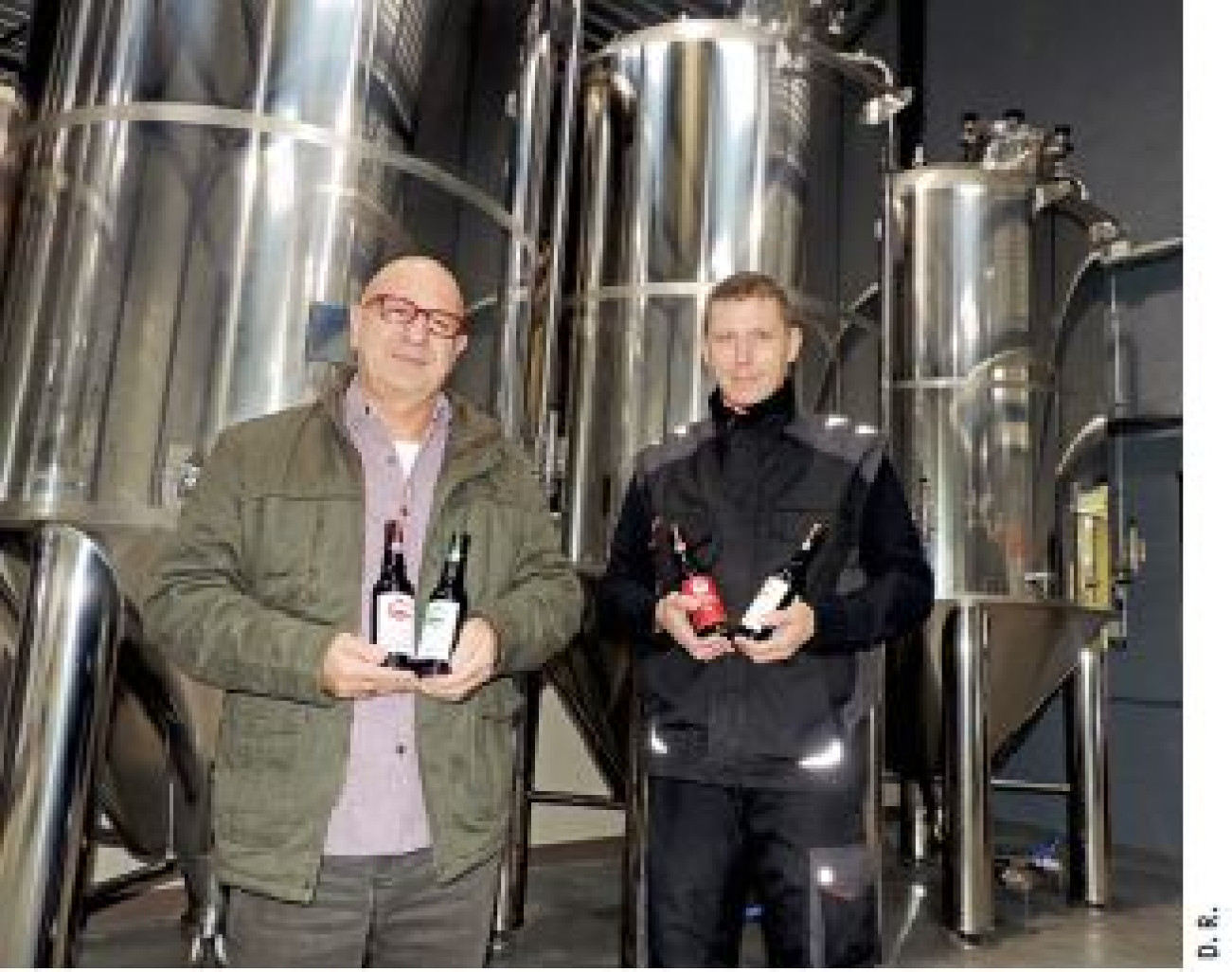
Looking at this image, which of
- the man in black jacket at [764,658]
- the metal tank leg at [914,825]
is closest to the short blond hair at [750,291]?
the man in black jacket at [764,658]

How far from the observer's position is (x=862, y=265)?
321 centimetres

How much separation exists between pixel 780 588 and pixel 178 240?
1260mm

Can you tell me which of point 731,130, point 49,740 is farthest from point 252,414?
point 731,130

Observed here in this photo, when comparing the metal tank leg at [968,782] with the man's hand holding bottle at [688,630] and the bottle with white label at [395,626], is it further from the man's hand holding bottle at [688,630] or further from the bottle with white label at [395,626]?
the bottle with white label at [395,626]

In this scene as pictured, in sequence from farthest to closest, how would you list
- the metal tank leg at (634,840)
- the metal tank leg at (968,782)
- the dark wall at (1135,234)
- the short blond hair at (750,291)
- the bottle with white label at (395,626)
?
the dark wall at (1135,234) < the metal tank leg at (968,782) < the metal tank leg at (634,840) < the short blond hair at (750,291) < the bottle with white label at (395,626)

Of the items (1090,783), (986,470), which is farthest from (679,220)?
(1090,783)

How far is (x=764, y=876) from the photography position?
1805 mm

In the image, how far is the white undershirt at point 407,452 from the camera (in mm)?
1642

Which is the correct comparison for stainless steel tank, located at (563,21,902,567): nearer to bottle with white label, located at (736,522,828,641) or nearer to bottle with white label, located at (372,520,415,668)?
bottle with white label, located at (736,522,828,641)

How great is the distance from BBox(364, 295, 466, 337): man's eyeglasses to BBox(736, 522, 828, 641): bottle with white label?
0.68 m

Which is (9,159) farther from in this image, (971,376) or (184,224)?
(971,376)

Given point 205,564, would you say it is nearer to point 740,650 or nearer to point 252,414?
point 252,414

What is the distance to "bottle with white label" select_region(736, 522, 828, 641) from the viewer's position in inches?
68.9

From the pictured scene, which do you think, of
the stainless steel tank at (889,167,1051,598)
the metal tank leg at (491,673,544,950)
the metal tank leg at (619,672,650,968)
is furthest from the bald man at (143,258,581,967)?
the stainless steel tank at (889,167,1051,598)
